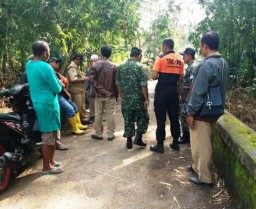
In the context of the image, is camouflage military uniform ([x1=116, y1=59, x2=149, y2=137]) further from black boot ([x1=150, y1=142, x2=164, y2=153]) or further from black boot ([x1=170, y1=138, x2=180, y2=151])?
black boot ([x1=170, y1=138, x2=180, y2=151])

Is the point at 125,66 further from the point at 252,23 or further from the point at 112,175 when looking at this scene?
the point at 252,23

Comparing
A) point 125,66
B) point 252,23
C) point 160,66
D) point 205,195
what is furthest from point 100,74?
point 252,23

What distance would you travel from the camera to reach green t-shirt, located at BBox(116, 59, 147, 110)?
18.3ft

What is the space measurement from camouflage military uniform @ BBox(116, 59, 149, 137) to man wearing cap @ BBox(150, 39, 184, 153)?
354 mm

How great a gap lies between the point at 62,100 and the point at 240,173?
3848 millimetres

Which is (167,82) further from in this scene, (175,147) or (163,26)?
(163,26)

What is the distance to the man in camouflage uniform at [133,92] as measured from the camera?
18.3 ft

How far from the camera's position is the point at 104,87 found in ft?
20.8

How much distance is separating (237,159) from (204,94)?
85cm

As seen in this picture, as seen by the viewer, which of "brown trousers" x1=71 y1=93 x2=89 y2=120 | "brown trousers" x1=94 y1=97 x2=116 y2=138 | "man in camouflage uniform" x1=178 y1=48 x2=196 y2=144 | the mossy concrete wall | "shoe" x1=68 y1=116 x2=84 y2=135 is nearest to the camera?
the mossy concrete wall

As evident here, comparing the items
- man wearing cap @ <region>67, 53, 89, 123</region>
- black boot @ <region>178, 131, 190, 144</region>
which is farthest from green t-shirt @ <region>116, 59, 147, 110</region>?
man wearing cap @ <region>67, 53, 89, 123</region>

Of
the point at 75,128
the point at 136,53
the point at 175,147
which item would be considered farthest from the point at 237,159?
the point at 75,128

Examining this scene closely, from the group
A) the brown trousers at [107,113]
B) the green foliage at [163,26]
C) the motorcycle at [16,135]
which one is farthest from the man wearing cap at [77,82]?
the green foliage at [163,26]

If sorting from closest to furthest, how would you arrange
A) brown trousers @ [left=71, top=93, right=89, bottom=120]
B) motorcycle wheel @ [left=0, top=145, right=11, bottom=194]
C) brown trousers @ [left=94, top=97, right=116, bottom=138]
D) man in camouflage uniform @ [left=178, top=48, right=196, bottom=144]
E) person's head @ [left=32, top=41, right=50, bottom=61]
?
1. motorcycle wheel @ [left=0, top=145, right=11, bottom=194]
2. person's head @ [left=32, top=41, right=50, bottom=61]
3. man in camouflage uniform @ [left=178, top=48, right=196, bottom=144]
4. brown trousers @ [left=94, top=97, right=116, bottom=138]
5. brown trousers @ [left=71, top=93, right=89, bottom=120]
